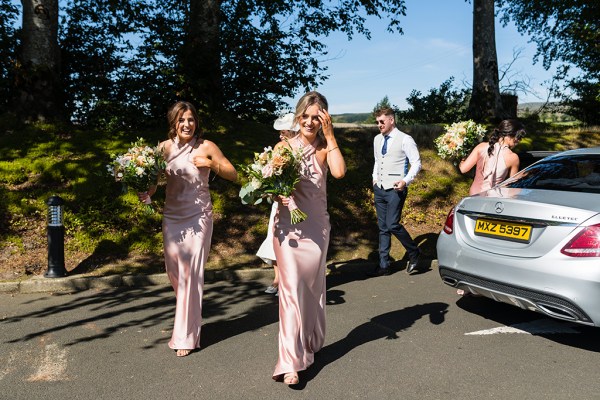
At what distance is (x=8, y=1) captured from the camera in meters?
14.6

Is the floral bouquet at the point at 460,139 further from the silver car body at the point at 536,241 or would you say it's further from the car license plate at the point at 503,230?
the car license plate at the point at 503,230

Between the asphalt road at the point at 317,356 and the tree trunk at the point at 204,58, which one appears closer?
the asphalt road at the point at 317,356

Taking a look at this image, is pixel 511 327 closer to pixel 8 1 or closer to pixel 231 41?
pixel 231 41

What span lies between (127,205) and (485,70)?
10252 millimetres

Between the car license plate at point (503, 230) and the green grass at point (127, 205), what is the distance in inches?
148

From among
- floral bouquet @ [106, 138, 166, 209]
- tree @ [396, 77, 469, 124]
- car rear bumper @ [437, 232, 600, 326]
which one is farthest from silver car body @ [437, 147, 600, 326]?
tree @ [396, 77, 469, 124]

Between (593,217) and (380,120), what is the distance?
3.48 m

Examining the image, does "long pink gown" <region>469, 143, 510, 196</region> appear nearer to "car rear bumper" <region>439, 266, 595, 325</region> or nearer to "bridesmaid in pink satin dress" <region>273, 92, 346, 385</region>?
"car rear bumper" <region>439, 266, 595, 325</region>

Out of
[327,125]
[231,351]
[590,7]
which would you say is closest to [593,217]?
[327,125]

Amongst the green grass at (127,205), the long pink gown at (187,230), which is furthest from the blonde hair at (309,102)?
the green grass at (127,205)

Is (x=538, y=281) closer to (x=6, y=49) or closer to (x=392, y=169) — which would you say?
(x=392, y=169)

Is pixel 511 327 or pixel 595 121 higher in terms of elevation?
pixel 595 121

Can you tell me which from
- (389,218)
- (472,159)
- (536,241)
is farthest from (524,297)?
(389,218)

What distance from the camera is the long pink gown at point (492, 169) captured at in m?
6.52
